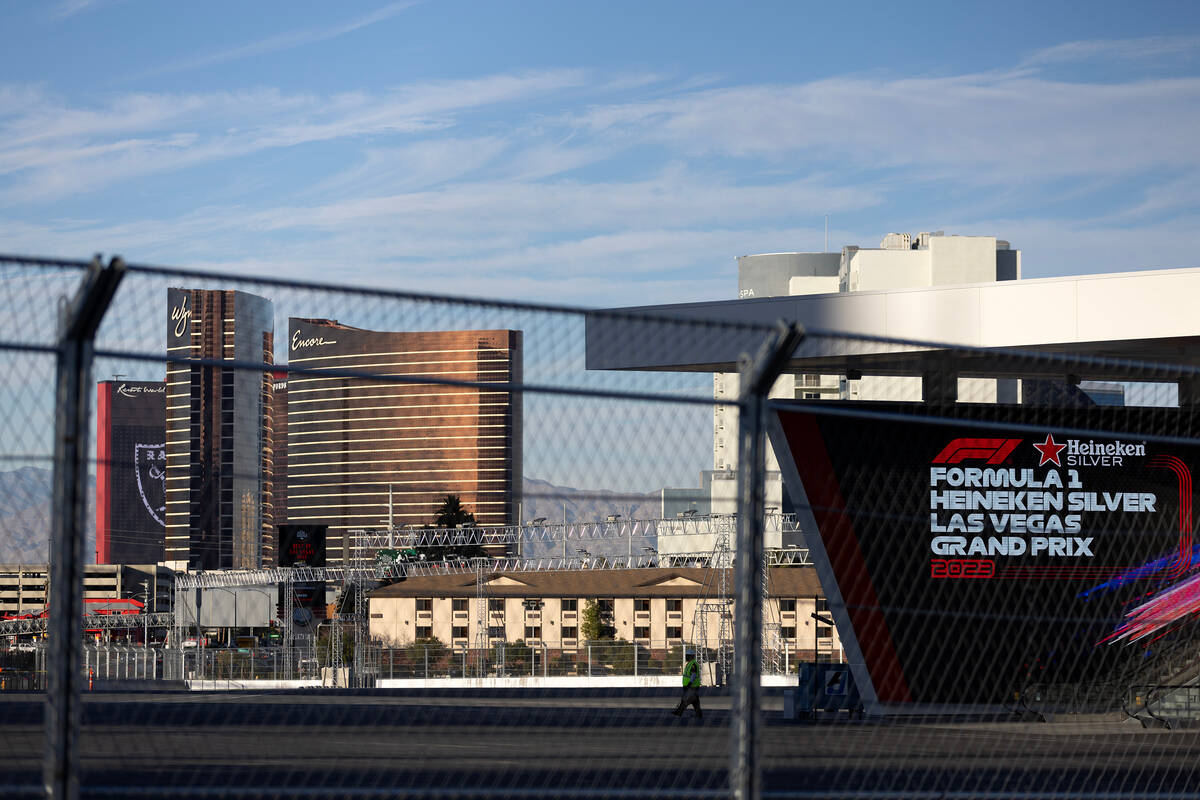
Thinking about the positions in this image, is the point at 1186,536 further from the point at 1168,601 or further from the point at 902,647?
the point at 902,647

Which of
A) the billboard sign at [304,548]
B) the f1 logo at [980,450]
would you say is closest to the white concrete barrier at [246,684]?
the billboard sign at [304,548]

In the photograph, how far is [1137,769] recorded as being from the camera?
51.5ft

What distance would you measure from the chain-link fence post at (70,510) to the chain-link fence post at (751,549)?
2.84 metres

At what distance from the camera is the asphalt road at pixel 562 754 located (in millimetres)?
13656

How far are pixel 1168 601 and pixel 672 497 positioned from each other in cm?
2080

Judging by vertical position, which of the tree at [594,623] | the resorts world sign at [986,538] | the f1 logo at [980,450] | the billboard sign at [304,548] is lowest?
the tree at [594,623]

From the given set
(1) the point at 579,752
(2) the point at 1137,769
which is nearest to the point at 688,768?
(1) the point at 579,752

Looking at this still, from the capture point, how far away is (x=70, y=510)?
18.8 ft

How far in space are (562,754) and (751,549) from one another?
1200 cm

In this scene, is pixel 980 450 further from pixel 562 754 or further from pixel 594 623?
pixel 594 623

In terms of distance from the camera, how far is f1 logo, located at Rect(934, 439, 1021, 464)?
26.1m

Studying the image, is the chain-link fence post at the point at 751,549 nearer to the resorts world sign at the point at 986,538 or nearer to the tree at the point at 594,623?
the resorts world sign at the point at 986,538

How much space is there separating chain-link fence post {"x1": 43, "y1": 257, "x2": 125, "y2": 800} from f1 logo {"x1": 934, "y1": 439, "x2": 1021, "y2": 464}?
22097mm

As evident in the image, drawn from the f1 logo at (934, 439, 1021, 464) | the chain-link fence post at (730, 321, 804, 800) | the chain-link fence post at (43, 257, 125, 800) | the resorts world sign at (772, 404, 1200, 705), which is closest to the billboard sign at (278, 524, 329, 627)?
the resorts world sign at (772, 404, 1200, 705)
